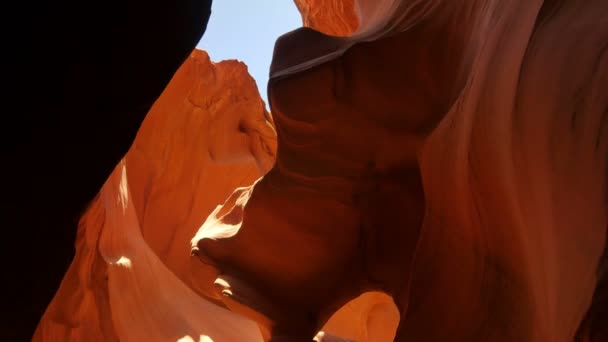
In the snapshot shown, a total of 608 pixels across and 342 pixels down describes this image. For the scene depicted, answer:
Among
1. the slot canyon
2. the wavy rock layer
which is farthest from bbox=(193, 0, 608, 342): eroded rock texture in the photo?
the wavy rock layer

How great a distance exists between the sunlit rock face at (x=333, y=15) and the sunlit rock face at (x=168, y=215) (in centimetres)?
202

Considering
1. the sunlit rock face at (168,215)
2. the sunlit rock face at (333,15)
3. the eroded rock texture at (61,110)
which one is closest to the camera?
the eroded rock texture at (61,110)

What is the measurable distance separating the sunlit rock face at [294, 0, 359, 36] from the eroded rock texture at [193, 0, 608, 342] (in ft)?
3.79

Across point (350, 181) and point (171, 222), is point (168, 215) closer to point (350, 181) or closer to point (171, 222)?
point (171, 222)

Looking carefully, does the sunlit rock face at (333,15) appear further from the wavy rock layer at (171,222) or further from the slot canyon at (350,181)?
the wavy rock layer at (171,222)

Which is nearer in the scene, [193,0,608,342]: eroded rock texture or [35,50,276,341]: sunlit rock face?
[193,0,608,342]: eroded rock texture

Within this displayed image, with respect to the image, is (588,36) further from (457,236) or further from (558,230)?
(457,236)

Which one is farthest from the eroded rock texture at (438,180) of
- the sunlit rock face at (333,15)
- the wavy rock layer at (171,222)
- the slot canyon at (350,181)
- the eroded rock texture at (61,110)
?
the sunlit rock face at (333,15)

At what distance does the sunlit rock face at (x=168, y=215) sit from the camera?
3936mm

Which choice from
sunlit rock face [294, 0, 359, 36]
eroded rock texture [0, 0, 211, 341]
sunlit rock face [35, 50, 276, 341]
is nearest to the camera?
eroded rock texture [0, 0, 211, 341]

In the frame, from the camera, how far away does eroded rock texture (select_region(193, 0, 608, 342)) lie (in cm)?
140

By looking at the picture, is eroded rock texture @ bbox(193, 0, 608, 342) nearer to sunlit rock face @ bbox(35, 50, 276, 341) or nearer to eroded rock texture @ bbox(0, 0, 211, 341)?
sunlit rock face @ bbox(35, 50, 276, 341)

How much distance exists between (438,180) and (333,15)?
11.3 feet

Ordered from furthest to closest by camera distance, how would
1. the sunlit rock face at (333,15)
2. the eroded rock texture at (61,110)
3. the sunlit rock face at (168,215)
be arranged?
the sunlit rock face at (333,15) → the sunlit rock face at (168,215) → the eroded rock texture at (61,110)
